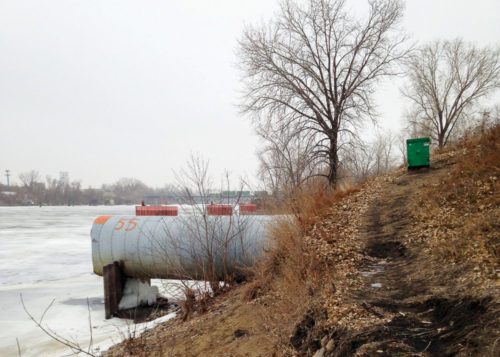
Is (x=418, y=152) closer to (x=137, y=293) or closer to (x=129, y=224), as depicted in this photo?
(x=129, y=224)

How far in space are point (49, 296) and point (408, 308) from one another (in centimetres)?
1185

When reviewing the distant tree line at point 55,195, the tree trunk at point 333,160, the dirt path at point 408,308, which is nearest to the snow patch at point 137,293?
the dirt path at point 408,308

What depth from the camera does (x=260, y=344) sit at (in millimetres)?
5070

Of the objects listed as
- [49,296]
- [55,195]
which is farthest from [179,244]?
[55,195]

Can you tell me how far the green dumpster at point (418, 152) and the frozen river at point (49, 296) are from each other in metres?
10.4

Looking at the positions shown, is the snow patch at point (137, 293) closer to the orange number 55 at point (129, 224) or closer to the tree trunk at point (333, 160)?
the orange number 55 at point (129, 224)

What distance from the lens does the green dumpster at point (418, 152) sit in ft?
38.7

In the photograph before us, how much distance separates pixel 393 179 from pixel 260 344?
880cm

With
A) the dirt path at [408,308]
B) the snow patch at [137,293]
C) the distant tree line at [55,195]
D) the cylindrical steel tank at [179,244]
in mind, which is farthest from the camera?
the distant tree line at [55,195]

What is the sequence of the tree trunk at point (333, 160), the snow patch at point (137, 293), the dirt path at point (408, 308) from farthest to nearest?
1. the tree trunk at point (333, 160)
2. the snow patch at point (137, 293)
3. the dirt path at point (408, 308)

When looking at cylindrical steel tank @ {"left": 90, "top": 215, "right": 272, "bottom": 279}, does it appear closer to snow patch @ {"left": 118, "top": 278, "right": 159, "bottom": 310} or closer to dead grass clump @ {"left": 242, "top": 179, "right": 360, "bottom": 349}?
snow patch @ {"left": 118, "top": 278, "right": 159, "bottom": 310}

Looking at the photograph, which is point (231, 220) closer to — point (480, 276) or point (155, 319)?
point (155, 319)

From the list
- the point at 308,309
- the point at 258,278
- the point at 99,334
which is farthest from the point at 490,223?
the point at 99,334

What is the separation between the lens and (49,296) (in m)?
11.7
